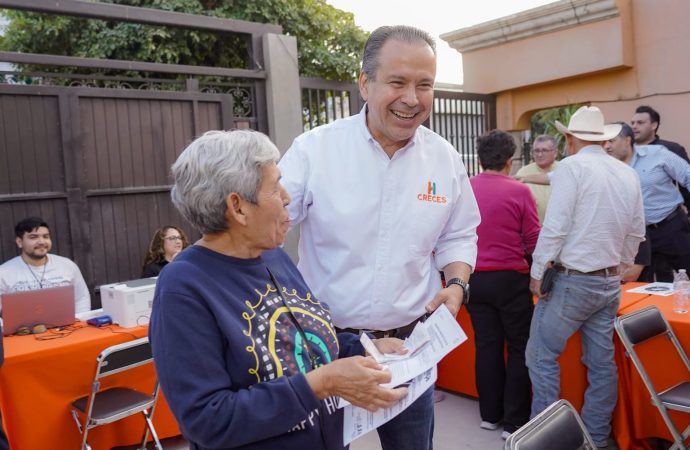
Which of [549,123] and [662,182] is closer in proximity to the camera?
[662,182]

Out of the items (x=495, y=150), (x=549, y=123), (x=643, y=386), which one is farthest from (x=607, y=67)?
(x=549, y=123)

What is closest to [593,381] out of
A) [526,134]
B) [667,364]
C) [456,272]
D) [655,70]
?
[667,364]

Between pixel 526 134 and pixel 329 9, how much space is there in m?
4.12

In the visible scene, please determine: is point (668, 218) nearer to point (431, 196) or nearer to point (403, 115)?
point (431, 196)

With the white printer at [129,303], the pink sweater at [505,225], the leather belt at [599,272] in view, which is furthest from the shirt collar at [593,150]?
the white printer at [129,303]

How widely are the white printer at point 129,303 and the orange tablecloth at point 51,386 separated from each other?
0.41 feet

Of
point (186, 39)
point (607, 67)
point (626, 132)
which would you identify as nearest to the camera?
point (626, 132)

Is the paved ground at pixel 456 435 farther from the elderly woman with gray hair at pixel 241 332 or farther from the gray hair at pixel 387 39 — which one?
the gray hair at pixel 387 39

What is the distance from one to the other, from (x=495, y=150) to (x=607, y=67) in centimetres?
392

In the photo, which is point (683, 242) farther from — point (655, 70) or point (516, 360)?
point (655, 70)

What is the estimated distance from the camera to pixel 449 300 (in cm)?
179

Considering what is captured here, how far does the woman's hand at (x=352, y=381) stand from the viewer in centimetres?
124

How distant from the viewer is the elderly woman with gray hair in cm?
118

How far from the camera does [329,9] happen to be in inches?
383
